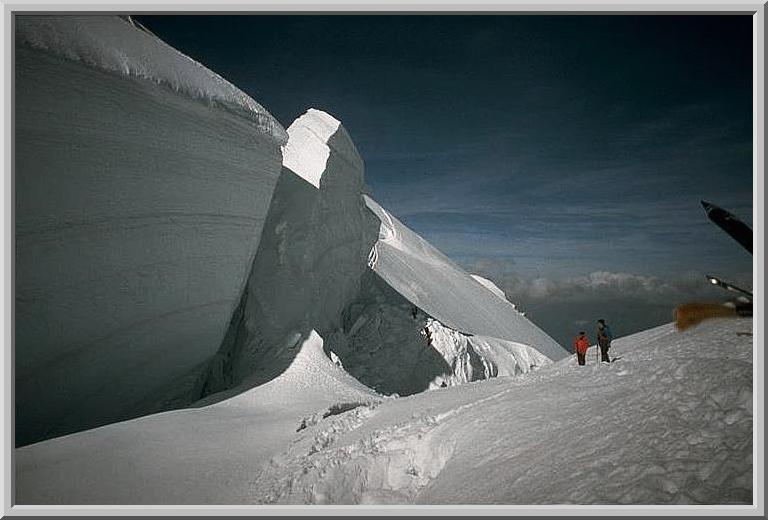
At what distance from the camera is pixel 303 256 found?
8.95 m

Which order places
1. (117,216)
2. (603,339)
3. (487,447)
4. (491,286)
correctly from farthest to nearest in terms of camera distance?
(491,286)
(117,216)
(603,339)
(487,447)

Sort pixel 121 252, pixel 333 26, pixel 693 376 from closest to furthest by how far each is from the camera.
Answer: pixel 693 376 < pixel 333 26 < pixel 121 252

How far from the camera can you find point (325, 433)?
411cm

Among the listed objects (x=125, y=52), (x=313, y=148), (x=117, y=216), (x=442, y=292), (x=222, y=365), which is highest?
(x=313, y=148)

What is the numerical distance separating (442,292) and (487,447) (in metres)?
12.3

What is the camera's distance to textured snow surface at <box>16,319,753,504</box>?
221cm

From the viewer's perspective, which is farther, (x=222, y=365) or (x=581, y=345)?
(x=222, y=365)

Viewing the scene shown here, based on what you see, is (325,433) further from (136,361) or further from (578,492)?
(136,361)

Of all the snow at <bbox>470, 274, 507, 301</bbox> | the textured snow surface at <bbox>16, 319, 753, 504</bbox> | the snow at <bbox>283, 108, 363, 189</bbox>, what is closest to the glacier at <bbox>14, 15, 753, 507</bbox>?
the textured snow surface at <bbox>16, 319, 753, 504</bbox>

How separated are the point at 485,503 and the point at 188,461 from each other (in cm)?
270

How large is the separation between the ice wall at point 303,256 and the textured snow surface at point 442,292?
2507mm

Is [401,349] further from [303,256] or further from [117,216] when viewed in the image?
[117,216]

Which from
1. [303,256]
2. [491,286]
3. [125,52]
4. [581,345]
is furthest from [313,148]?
[491,286]

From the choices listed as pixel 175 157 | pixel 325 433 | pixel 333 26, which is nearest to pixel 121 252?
pixel 175 157
